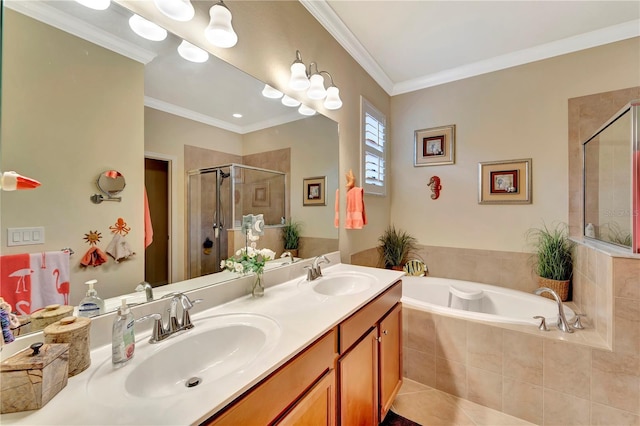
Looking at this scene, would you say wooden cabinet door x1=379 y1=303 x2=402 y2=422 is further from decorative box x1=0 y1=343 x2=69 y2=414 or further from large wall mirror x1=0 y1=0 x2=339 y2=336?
decorative box x1=0 y1=343 x2=69 y2=414

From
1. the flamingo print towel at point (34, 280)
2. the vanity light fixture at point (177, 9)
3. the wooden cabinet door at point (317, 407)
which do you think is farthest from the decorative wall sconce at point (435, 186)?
the flamingo print towel at point (34, 280)

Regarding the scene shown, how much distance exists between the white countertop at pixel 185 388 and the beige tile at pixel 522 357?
126 centimetres

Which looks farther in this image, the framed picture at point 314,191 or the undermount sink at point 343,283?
the framed picture at point 314,191

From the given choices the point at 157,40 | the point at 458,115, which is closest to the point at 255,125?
the point at 157,40

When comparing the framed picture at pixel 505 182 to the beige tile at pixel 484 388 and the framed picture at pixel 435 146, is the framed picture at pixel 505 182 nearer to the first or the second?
the framed picture at pixel 435 146

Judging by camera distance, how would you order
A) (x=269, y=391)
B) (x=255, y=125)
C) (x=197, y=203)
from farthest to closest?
(x=255, y=125) < (x=197, y=203) < (x=269, y=391)

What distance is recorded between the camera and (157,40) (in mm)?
1025

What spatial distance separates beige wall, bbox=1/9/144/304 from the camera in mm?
708

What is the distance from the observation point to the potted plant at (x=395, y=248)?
2.91 meters

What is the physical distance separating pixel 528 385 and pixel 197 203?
2251 mm

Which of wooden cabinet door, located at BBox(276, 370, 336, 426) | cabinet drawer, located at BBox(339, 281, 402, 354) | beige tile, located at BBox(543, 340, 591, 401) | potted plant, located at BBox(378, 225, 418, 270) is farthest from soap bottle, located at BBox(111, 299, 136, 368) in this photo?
potted plant, located at BBox(378, 225, 418, 270)

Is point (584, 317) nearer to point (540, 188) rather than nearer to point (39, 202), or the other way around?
point (540, 188)

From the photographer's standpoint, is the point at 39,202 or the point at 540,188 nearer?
the point at 39,202

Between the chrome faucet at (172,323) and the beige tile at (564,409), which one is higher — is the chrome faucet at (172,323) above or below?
above
